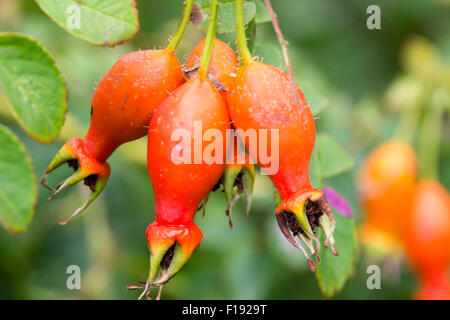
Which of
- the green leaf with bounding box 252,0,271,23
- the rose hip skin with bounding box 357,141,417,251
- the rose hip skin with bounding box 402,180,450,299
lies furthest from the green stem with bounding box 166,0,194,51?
the rose hip skin with bounding box 402,180,450,299

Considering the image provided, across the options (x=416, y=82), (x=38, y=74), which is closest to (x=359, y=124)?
(x=416, y=82)

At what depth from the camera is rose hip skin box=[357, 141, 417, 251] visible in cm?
284

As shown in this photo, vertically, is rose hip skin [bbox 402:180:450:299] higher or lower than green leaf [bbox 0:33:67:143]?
lower

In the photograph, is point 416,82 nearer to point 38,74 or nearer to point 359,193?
point 359,193

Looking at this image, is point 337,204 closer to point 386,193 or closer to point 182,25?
point 182,25

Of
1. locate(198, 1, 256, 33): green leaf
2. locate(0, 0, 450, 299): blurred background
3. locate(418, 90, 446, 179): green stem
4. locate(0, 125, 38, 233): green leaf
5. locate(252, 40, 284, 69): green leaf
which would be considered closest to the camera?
locate(0, 125, 38, 233): green leaf

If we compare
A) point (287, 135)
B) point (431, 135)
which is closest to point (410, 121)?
point (431, 135)

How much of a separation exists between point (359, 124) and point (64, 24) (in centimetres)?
224

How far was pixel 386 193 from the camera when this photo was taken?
2.86 m

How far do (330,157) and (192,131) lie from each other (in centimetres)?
85

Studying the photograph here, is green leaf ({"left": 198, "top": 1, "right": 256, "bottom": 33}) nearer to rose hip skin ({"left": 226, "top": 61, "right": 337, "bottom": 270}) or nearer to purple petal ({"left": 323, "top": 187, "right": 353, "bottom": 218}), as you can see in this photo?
rose hip skin ({"left": 226, "top": 61, "right": 337, "bottom": 270})

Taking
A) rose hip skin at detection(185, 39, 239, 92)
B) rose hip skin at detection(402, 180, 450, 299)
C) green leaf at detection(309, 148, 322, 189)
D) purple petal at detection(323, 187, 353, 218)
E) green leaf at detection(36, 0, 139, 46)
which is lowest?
rose hip skin at detection(402, 180, 450, 299)

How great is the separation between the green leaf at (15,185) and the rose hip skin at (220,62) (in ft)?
1.50

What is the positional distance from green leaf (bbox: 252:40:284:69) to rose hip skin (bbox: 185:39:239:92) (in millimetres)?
188
